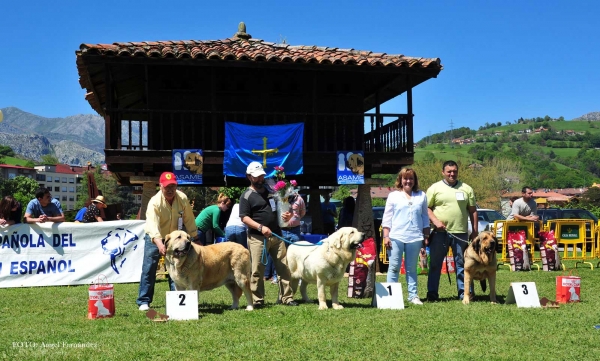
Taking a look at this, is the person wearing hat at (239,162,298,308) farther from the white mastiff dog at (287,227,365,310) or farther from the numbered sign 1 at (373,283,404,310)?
the numbered sign 1 at (373,283,404,310)

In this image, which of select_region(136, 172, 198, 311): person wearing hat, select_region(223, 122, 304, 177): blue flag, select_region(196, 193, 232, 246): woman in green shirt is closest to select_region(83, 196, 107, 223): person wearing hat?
select_region(196, 193, 232, 246): woman in green shirt

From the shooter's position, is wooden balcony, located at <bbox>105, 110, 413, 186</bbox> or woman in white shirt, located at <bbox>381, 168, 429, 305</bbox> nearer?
woman in white shirt, located at <bbox>381, 168, 429, 305</bbox>

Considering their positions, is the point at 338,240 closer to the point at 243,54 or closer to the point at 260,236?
the point at 260,236

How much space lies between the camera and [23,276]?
41.3 ft

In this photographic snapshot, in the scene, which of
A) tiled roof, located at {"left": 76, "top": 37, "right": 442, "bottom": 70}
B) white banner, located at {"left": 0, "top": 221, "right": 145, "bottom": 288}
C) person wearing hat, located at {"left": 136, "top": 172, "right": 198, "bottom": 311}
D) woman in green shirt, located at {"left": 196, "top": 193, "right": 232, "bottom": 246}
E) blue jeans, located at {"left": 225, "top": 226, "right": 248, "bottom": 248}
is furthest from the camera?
tiled roof, located at {"left": 76, "top": 37, "right": 442, "bottom": 70}

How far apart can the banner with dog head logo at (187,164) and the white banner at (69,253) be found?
6.75 ft

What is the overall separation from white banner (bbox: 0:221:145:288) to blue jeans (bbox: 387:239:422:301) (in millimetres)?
6139

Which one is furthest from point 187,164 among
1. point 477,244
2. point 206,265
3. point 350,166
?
point 477,244

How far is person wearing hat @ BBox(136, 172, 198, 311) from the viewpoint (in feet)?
26.8

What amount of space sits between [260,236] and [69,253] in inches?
225

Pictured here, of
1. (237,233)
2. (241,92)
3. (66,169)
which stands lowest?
(237,233)

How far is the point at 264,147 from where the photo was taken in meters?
15.5

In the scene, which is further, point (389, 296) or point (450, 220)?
point (450, 220)

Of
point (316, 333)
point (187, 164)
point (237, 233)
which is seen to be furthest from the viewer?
point (187, 164)
